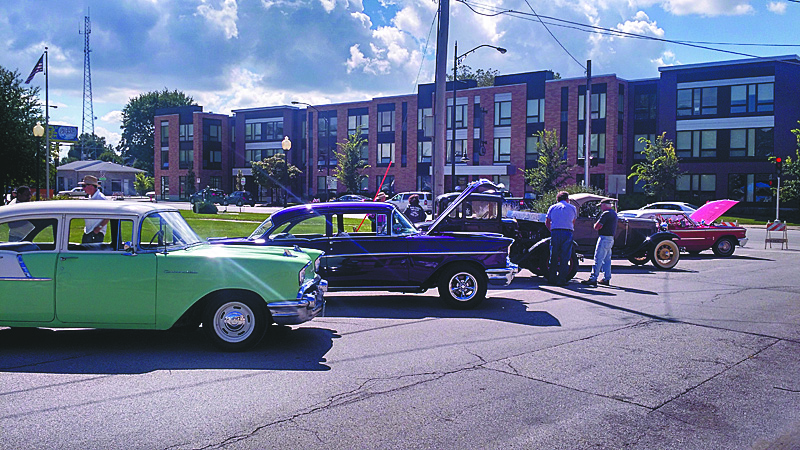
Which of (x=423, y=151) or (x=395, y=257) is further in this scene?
(x=423, y=151)

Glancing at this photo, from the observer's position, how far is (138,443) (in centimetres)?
443

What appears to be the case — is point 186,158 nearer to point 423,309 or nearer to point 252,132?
point 252,132

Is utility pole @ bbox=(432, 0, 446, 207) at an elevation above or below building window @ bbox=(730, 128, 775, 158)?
below

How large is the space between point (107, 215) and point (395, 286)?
4.38m

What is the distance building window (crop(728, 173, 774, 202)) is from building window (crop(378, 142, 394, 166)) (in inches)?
1127

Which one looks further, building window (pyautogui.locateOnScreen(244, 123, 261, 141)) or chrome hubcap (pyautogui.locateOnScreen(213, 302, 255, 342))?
building window (pyautogui.locateOnScreen(244, 123, 261, 141))

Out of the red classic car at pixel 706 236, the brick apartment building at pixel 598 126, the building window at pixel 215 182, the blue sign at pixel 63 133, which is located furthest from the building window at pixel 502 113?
the red classic car at pixel 706 236

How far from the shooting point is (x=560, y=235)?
12.5m

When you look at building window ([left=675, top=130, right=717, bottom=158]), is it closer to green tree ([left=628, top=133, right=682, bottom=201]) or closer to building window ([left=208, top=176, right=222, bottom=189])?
green tree ([left=628, top=133, right=682, bottom=201])

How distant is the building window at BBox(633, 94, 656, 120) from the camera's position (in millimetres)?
51500

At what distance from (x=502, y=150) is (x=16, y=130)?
1402 inches

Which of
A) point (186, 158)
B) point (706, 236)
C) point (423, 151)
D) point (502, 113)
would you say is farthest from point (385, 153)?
point (706, 236)

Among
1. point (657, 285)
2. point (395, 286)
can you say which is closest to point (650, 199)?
point (657, 285)

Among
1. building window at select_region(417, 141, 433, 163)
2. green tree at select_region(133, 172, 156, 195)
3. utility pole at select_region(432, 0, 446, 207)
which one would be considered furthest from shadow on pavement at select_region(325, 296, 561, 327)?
green tree at select_region(133, 172, 156, 195)
